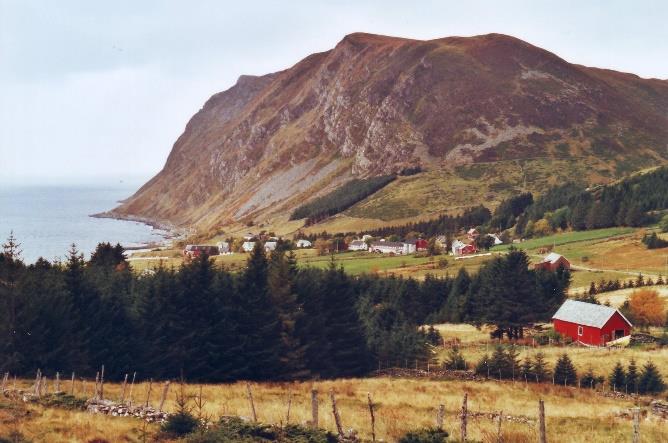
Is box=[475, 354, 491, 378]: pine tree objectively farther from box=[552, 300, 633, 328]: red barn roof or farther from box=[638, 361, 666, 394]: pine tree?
box=[552, 300, 633, 328]: red barn roof

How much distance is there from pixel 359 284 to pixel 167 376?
60.8m

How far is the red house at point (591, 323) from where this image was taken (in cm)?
6694

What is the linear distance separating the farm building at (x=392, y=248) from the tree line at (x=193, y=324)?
408ft

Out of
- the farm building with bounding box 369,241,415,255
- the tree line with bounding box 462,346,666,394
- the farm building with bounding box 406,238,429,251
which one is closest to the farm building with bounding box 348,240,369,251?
the farm building with bounding box 369,241,415,255

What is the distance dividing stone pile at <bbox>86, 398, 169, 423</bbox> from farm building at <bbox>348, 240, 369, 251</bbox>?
164244 millimetres

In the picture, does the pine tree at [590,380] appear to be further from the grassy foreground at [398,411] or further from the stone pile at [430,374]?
the stone pile at [430,374]

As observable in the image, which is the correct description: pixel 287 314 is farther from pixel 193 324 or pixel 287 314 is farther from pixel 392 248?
pixel 392 248

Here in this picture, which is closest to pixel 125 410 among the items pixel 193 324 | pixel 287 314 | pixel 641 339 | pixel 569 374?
pixel 193 324

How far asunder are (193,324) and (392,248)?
140 meters

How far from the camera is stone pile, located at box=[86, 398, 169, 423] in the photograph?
25328 millimetres

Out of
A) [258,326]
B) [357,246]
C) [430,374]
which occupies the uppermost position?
[357,246]

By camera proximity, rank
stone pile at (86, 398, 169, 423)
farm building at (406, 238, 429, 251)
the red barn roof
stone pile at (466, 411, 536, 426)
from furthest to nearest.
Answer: farm building at (406, 238, 429, 251) < the red barn roof < stone pile at (466, 411, 536, 426) < stone pile at (86, 398, 169, 423)

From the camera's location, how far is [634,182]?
191625 millimetres

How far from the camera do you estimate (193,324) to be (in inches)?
1770
